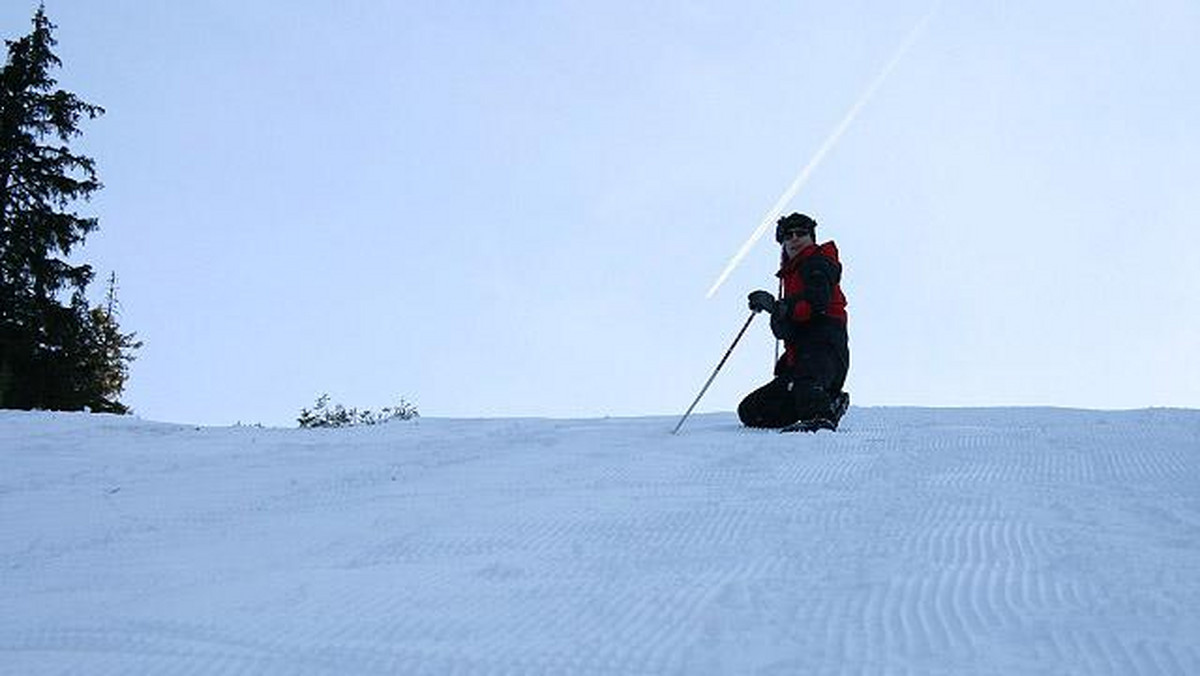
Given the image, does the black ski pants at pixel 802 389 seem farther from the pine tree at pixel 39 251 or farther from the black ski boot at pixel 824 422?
the pine tree at pixel 39 251

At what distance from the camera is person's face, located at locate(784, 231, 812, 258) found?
762cm

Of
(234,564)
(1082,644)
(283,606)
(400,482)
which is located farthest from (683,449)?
(1082,644)

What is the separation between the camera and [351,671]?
223 centimetres

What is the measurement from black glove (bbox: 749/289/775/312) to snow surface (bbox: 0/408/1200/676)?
1.66m

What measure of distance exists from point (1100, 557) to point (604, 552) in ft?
4.54

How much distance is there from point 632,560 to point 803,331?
4681mm

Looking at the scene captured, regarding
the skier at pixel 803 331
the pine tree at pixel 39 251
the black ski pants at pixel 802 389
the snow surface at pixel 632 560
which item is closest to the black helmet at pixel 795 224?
the skier at pixel 803 331

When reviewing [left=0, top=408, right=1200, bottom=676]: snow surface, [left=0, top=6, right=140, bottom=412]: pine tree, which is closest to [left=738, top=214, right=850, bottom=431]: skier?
[left=0, top=408, right=1200, bottom=676]: snow surface

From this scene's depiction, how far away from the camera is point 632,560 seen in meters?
3.14

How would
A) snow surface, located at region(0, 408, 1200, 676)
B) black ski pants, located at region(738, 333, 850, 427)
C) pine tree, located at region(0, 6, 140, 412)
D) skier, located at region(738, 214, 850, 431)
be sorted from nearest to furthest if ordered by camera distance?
snow surface, located at region(0, 408, 1200, 676) → black ski pants, located at region(738, 333, 850, 427) → skier, located at region(738, 214, 850, 431) → pine tree, located at region(0, 6, 140, 412)

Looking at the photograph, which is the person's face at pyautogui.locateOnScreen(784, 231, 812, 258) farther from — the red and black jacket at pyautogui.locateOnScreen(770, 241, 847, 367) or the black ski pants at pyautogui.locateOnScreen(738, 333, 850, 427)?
the black ski pants at pyautogui.locateOnScreen(738, 333, 850, 427)

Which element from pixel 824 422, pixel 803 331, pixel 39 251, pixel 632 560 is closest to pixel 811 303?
pixel 803 331

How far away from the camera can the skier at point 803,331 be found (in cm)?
734

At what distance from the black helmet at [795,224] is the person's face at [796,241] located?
24mm
